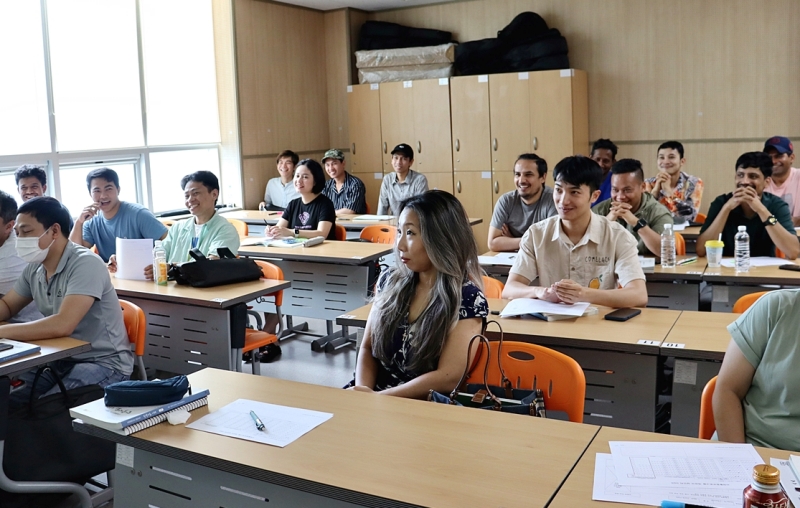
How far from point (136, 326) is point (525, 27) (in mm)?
5961

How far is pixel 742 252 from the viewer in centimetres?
393

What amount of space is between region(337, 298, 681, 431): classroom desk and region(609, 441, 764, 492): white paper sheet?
0.93 metres

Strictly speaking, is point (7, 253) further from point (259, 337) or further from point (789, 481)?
point (789, 481)

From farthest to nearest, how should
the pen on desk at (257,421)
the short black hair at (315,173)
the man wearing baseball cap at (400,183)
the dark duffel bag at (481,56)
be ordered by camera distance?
the dark duffel bag at (481,56), the man wearing baseball cap at (400,183), the short black hair at (315,173), the pen on desk at (257,421)

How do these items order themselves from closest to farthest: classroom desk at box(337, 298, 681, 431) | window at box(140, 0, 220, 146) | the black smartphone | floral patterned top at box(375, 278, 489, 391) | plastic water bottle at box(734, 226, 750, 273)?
floral patterned top at box(375, 278, 489, 391), classroom desk at box(337, 298, 681, 431), the black smartphone, plastic water bottle at box(734, 226, 750, 273), window at box(140, 0, 220, 146)

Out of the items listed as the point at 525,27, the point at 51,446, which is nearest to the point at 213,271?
the point at 51,446

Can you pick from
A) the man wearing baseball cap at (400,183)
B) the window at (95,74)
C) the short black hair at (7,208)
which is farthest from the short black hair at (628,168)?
the window at (95,74)

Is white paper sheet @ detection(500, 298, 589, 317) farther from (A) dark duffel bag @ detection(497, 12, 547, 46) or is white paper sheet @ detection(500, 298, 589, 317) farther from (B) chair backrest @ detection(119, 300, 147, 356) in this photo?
(A) dark duffel bag @ detection(497, 12, 547, 46)

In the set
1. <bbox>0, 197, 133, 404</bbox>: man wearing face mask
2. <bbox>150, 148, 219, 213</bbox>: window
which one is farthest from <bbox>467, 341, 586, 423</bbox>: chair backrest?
<bbox>150, 148, 219, 213</bbox>: window

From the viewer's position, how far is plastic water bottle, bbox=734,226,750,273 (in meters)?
3.88

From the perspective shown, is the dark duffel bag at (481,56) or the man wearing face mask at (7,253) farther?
the dark duffel bag at (481,56)

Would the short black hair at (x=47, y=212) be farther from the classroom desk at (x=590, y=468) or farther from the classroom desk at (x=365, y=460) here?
the classroom desk at (x=590, y=468)

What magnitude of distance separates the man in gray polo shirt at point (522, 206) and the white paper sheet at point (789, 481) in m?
3.36

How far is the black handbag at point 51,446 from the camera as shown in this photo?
2.76m
